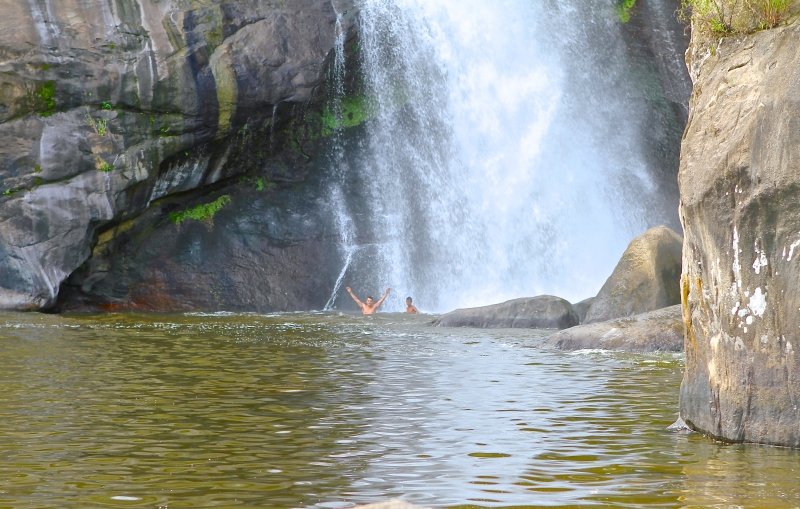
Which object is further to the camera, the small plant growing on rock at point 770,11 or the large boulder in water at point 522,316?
the large boulder in water at point 522,316

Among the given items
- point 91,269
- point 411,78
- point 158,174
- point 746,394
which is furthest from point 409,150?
point 746,394

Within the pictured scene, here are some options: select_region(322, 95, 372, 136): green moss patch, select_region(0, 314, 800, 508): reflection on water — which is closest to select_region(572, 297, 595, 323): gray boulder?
select_region(0, 314, 800, 508): reflection on water

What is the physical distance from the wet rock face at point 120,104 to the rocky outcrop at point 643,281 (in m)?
11.3

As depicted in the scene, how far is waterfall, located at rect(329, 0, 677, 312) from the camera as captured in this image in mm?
28891

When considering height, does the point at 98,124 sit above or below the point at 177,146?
above

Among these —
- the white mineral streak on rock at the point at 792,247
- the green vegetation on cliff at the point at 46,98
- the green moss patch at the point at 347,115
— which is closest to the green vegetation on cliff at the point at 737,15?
the white mineral streak on rock at the point at 792,247

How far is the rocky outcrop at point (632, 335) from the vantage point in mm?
14812

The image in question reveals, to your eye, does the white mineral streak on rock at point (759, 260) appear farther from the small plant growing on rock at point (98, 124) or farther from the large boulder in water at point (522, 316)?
the small plant growing on rock at point (98, 124)

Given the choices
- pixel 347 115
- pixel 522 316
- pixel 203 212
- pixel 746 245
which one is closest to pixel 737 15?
pixel 746 245

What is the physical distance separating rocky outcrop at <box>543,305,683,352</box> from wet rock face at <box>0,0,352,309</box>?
44.5ft

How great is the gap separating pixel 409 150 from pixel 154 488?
24.0 meters

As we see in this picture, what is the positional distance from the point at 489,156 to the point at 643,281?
11.5 meters

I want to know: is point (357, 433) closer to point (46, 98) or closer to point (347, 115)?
Result: point (46, 98)

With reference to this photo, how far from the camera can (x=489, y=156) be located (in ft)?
98.1
